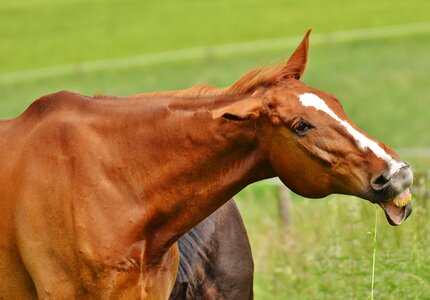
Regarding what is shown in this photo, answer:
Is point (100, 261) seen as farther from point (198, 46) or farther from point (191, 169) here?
point (198, 46)

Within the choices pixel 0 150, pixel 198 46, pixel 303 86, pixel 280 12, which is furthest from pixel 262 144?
pixel 280 12

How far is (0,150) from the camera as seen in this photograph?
21.3 ft

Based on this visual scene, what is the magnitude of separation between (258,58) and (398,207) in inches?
940

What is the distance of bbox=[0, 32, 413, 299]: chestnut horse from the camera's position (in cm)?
610

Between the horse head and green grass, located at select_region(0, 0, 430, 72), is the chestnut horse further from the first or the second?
green grass, located at select_region(0, 0, 430, 72)

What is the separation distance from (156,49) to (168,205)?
87.0 ft

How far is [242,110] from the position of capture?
6.08 m

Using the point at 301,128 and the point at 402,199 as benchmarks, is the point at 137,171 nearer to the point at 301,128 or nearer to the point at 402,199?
the point at 301,128

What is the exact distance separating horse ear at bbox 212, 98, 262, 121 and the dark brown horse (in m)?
1.38

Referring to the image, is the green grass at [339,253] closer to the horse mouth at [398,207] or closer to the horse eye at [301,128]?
the horse mouth at [398,207]

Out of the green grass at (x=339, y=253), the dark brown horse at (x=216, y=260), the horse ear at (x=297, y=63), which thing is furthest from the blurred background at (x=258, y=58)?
the horse ear at (x=297, y=63)

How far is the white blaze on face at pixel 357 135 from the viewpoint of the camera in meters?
5.86

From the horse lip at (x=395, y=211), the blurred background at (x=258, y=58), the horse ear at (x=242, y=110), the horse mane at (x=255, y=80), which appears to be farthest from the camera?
the blurred background at (x=258, y=58)

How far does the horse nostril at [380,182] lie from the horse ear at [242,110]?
656 mm
